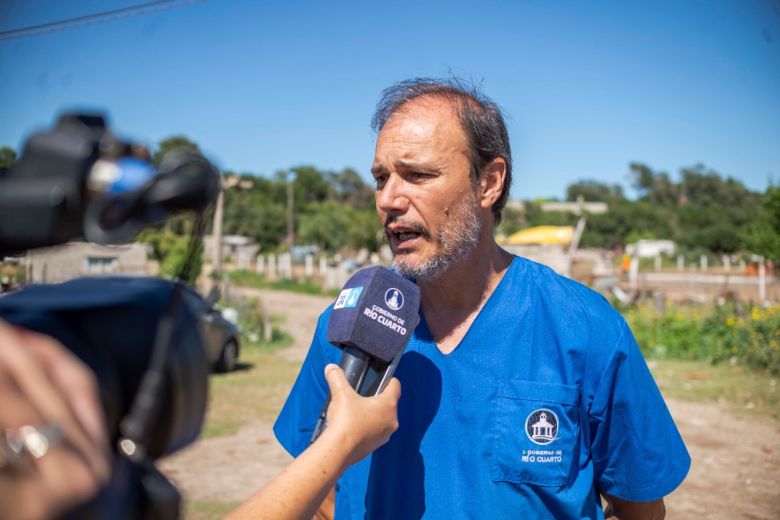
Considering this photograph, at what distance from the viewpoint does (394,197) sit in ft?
7.15

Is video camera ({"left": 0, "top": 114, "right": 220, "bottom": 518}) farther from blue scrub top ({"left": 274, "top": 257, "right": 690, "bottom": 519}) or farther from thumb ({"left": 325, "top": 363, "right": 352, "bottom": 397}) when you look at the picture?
blue scrub top ({"left": 274, "top": 257, "right": 690, "bottom": 519})

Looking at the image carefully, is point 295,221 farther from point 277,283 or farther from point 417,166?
point 417,166

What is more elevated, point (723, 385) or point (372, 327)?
point (372, 327)

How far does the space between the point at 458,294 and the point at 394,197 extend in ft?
1.22

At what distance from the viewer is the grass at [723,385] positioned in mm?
8516

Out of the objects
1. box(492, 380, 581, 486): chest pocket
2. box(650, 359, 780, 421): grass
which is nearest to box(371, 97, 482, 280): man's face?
box(492, 380, 581, 486): chest pocket

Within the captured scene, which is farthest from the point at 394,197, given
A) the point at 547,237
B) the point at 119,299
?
the point at 547,237

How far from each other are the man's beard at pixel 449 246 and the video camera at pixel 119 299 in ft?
4.11

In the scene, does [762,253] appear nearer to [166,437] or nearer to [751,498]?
[751,498]

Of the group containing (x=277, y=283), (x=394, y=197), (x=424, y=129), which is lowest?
(x=277, y=283)

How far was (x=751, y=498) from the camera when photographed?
5676 millimetres

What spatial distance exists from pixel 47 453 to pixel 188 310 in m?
0.34

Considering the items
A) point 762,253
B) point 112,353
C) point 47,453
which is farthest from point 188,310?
point 762,253

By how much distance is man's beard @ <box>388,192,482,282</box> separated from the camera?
2.14 meters
